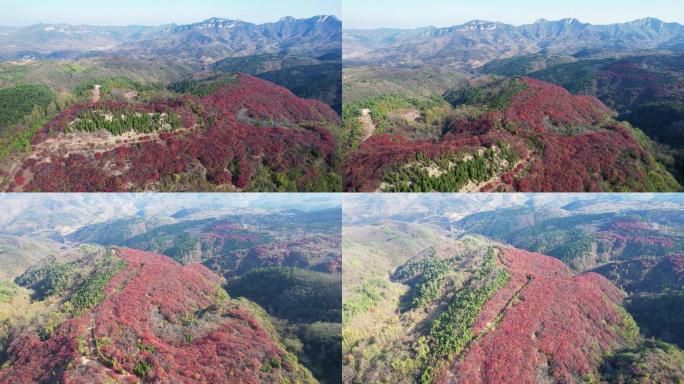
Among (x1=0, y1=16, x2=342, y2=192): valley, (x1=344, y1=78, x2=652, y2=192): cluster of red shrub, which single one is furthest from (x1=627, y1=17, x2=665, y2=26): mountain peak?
(x1=0, y1=16, x2=342, y2=192): valley

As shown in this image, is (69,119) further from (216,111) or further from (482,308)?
(482,308)

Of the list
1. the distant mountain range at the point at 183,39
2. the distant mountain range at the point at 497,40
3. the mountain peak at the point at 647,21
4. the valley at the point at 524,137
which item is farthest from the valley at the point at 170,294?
the mountain peak at the point at 647,21

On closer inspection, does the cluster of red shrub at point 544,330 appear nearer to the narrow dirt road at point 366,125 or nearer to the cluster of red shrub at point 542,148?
the cluster of red shrub at point 542,148

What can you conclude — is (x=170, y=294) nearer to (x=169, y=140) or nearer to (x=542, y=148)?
(x=169, y=140)

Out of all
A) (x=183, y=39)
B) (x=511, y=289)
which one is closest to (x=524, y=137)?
(x=511, y=289)

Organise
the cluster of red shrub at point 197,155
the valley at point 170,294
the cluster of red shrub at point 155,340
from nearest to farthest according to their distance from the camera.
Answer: the cluster of red shrub at point 155,340, the valley at point 170,294, the cluster of red shrub at point 197,155

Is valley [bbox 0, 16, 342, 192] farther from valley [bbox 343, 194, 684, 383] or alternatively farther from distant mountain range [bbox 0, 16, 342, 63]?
distant mountain range [bbox 0, 16, 342, 63]

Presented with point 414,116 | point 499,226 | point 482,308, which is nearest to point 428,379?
point 482,308
